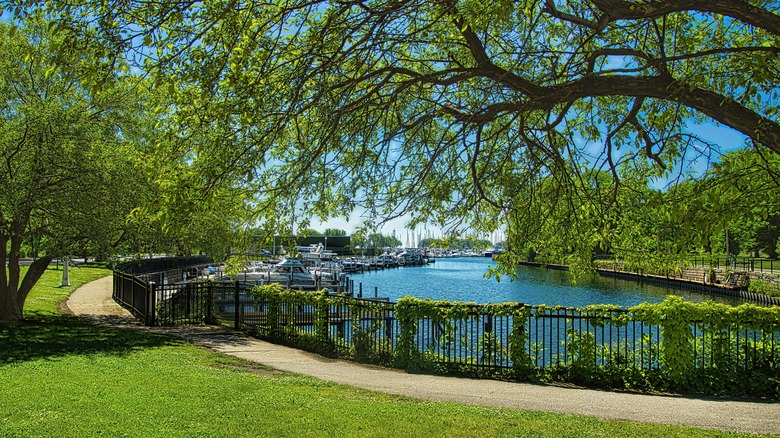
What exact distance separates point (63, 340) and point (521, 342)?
1043 cm

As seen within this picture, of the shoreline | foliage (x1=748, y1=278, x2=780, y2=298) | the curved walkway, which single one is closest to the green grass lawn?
the curved walkway

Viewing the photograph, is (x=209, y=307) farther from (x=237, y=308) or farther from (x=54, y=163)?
(x=54, y=163)

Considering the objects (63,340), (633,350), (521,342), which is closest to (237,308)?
(63,340)

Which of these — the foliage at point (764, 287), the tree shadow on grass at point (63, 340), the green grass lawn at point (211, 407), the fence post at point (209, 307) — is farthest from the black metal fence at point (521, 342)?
Answer: the foliage at point (764, 287)

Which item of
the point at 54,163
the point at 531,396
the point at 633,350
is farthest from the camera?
the point at 54,163

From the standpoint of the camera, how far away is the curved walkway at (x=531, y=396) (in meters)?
8.61

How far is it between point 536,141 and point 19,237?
1471 cm

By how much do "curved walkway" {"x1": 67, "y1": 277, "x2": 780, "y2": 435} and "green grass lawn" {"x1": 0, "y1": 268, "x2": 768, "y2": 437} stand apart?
0.76 metres

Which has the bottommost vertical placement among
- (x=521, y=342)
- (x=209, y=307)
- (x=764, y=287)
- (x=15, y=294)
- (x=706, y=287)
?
(x=706, y=287)

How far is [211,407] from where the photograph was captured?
777 cm

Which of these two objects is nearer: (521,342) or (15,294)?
(521,342)

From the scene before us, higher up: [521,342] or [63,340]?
[521,342]

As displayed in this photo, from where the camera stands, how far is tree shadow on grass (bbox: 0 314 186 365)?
1185 cm

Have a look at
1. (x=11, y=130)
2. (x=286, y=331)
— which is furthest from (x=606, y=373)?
(x=11, y=130)
